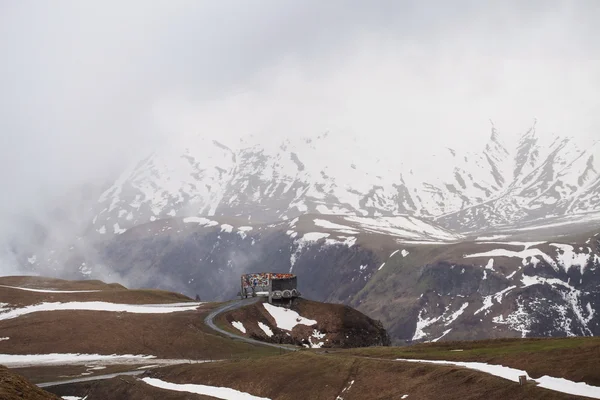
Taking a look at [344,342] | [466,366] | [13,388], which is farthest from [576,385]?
[344,342]

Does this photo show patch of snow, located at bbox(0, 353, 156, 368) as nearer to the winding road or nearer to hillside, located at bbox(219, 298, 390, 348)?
the winding road

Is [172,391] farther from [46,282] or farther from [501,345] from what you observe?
[46,282]

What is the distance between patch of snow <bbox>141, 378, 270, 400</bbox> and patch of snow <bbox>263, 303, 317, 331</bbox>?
61458 mm

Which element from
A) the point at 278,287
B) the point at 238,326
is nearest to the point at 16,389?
the point at 238,326

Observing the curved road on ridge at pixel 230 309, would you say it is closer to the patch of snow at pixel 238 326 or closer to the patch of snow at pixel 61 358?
the patch of snow at pixel 238 326

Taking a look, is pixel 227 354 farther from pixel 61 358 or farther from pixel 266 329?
pixel 266 329

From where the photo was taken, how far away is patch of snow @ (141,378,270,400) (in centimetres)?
7406

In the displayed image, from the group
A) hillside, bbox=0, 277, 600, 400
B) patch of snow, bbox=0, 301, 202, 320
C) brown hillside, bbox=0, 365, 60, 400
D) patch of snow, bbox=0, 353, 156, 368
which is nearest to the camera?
brown hillside, bbox=0, 365, 60, 400

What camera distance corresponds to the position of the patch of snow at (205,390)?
74062mm

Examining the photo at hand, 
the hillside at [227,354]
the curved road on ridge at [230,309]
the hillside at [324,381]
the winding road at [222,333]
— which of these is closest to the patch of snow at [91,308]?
the hillside at [227,354]

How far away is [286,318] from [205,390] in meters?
74.3

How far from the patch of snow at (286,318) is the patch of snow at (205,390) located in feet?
202

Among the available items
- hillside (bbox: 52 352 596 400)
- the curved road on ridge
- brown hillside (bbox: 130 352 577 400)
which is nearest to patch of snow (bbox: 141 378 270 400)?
hillside (bbox: 52 352 596 400)

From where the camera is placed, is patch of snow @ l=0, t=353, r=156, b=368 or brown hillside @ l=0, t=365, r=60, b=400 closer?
brown hillside @ l=0, t=365, r=60, b=400
